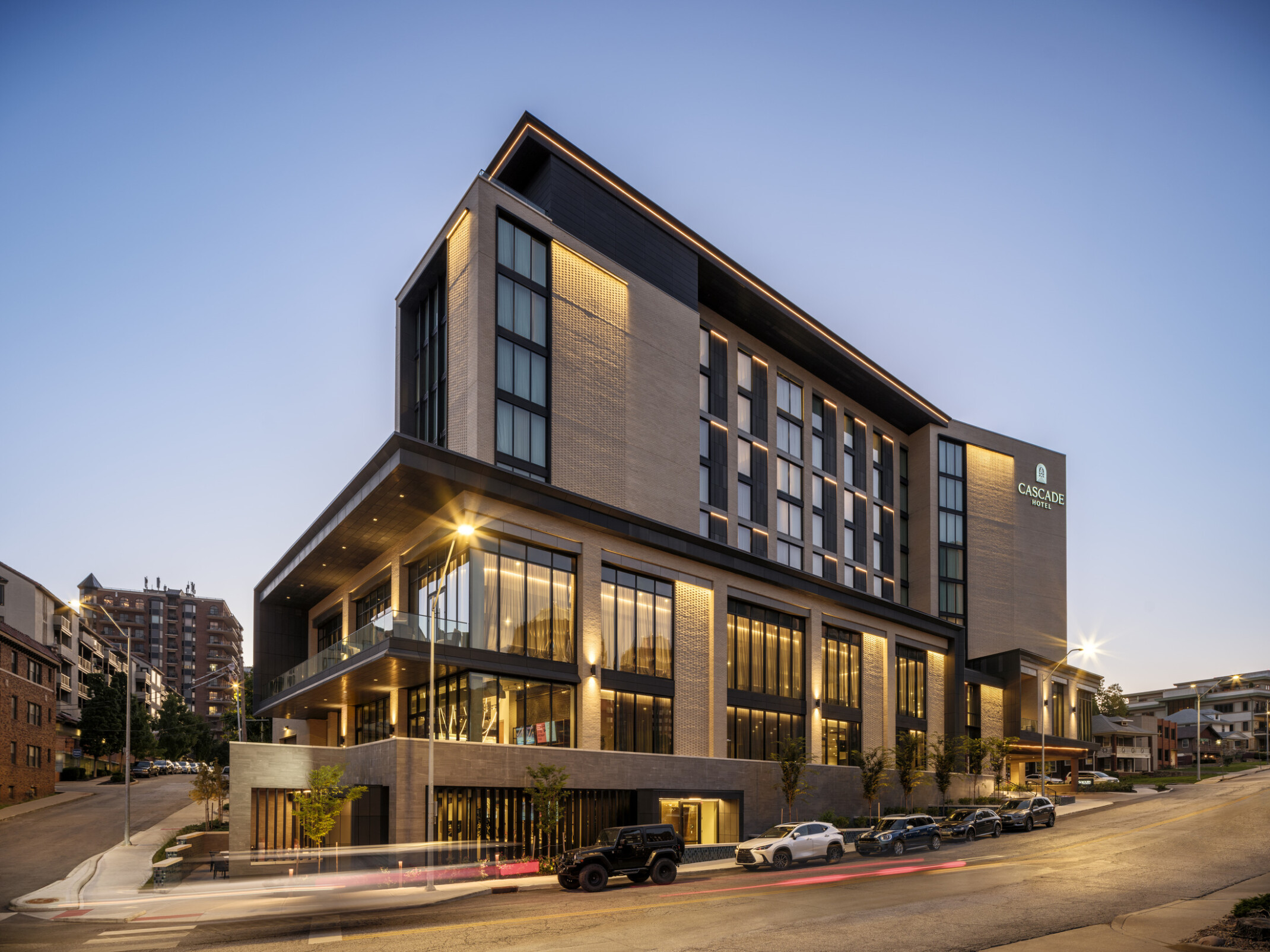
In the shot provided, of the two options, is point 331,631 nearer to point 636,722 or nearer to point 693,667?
point 636,722

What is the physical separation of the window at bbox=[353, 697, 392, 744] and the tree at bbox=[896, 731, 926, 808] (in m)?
30.3

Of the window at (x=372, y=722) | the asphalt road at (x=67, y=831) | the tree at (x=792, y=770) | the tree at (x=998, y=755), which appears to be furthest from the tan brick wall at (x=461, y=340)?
the tree at (x=998, y=755)

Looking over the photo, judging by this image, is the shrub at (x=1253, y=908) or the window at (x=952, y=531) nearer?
the shrub at (x=1253, y=908)

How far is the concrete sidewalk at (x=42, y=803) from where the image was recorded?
59625 millimetres

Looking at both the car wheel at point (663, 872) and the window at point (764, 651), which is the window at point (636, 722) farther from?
the car wheel at point (663, 872)

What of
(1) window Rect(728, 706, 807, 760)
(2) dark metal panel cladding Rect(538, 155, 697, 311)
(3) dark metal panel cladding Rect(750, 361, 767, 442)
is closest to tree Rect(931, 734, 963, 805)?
(1) window Rect(728, 706, 807, 760)

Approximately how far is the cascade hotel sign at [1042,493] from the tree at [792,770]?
49713 millimetres

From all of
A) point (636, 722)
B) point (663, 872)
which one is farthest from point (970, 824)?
point (663, 872)

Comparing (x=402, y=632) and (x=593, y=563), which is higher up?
(x=593, y=563)

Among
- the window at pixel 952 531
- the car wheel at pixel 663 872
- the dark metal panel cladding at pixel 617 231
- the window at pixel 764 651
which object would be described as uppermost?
the dark metal panel cladding at pixel 617 231

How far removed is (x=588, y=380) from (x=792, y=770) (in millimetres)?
22253

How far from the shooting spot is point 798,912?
22078mm

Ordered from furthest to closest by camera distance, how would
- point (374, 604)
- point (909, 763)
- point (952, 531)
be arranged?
1. point (952, 531)
2. point (909, 763)
3. point (374, 604)

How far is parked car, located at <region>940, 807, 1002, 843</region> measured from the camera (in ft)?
143
